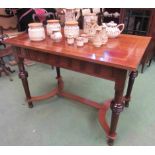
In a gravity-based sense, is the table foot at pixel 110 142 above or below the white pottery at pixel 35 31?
below

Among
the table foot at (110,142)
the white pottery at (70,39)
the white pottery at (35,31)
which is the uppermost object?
the white pottery at (35,31)

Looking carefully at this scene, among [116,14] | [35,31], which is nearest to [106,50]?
[35,31]

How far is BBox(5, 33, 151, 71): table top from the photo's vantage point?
95cm

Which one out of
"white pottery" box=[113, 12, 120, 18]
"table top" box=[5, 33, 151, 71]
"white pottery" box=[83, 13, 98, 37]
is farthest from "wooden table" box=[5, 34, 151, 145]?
"white pottery" box=[113, 12, 120, 18]

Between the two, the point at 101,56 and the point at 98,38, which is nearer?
the point at 101,56

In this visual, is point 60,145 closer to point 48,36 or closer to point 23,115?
point 23,115

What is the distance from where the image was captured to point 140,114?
164 centimetres

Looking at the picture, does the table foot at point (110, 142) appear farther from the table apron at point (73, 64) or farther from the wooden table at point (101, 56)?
the table apron at point (73, 64)

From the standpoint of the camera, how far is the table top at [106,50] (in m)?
0.95

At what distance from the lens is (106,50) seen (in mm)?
1096

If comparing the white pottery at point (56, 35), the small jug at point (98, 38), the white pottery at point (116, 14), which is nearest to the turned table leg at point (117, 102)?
the small jug at point (98, 38)

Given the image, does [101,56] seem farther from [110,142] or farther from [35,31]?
[110,142]

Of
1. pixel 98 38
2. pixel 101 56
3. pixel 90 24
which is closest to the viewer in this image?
pixel 101 56

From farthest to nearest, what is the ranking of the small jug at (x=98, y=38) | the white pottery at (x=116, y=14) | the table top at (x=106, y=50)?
the white pottery at (x=116, y=14), the small jug at (x=98, y=38), the table top at (x=106, y=50)
